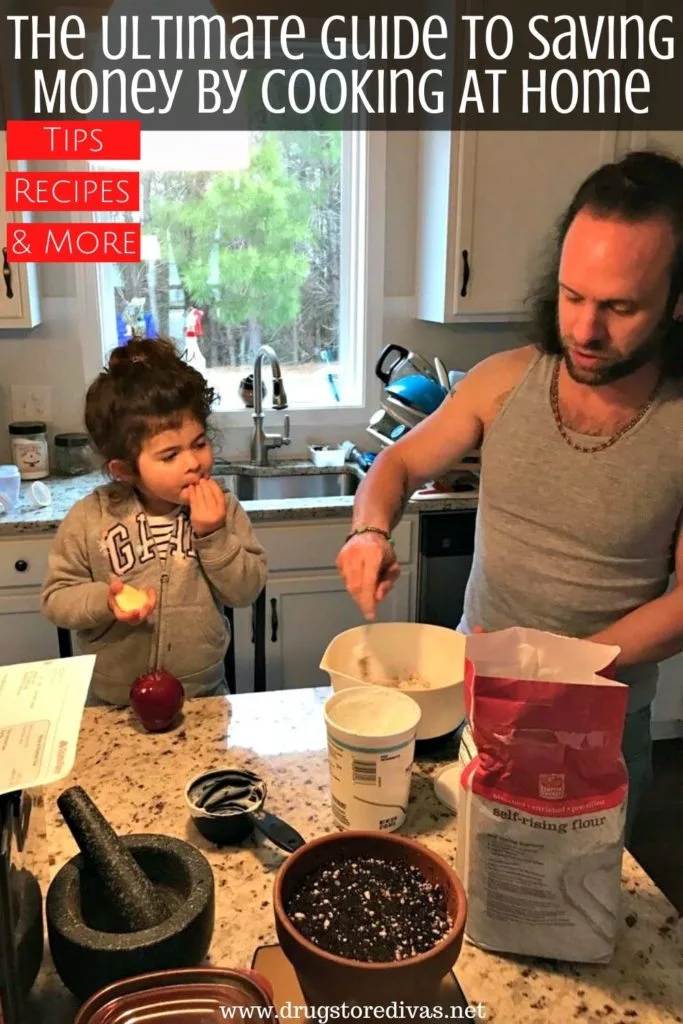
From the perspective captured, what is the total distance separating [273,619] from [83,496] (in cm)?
66

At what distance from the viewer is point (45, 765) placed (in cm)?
68

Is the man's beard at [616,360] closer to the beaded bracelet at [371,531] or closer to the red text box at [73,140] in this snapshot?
the beaded bracelet at [371,531]

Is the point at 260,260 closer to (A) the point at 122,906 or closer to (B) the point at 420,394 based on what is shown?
(B) the point at 420,394

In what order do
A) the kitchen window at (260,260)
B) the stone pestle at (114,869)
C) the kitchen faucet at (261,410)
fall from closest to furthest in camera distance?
the stone pestle at (114,869) < the kitchen faucet at (261,410) < the kitchen window at (260,260)

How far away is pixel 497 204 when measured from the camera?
2662 mm

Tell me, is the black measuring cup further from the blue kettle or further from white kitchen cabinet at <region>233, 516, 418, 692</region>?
the blue kettle

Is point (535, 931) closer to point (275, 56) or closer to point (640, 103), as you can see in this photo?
point (640, 103)

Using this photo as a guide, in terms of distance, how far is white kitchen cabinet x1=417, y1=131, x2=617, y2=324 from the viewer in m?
2.63

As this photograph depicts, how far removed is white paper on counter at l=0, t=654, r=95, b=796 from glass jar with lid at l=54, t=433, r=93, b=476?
6.50 ft

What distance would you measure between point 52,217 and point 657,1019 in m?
2.63

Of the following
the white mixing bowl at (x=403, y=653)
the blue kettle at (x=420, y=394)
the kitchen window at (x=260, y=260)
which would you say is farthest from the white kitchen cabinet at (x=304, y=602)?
the white mixing bowl at (x=403, y=653)

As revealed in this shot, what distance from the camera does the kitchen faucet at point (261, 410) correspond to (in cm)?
283

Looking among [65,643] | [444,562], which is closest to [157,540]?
[65,643]

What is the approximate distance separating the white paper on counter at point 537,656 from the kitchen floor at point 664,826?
1.57 m
